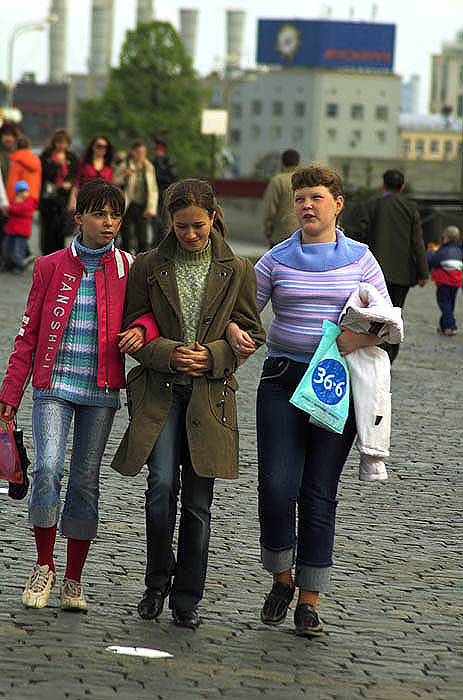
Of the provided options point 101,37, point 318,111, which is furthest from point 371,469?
point 101,37

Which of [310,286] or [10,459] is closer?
[310,286]

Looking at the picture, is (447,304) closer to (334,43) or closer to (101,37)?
(334,43)

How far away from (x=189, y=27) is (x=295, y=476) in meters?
167

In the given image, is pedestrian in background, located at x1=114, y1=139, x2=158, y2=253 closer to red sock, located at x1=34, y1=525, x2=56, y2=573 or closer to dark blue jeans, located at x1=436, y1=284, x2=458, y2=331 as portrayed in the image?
dark blue jeans, located at x1=436, y1=284, x2=458, y2=331

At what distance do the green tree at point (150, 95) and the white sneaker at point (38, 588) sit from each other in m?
82.1

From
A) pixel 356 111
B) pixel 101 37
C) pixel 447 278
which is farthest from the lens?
pixel 101 37

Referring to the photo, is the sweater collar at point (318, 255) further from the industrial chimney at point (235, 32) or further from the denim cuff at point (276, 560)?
the industrial chimney at point (235, 32)

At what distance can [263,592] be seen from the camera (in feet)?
19.4

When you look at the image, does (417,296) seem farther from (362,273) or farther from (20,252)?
(362,273)

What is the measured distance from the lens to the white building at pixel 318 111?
5935 inches

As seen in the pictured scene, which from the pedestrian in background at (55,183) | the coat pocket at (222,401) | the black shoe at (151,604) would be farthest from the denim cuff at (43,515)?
the pedestrian in background at (55,183)

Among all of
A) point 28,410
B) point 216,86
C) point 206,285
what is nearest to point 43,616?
point 206,285

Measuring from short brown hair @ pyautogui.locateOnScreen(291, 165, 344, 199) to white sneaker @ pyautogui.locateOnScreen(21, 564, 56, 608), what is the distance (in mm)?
1667

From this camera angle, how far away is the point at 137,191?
69.6ft
